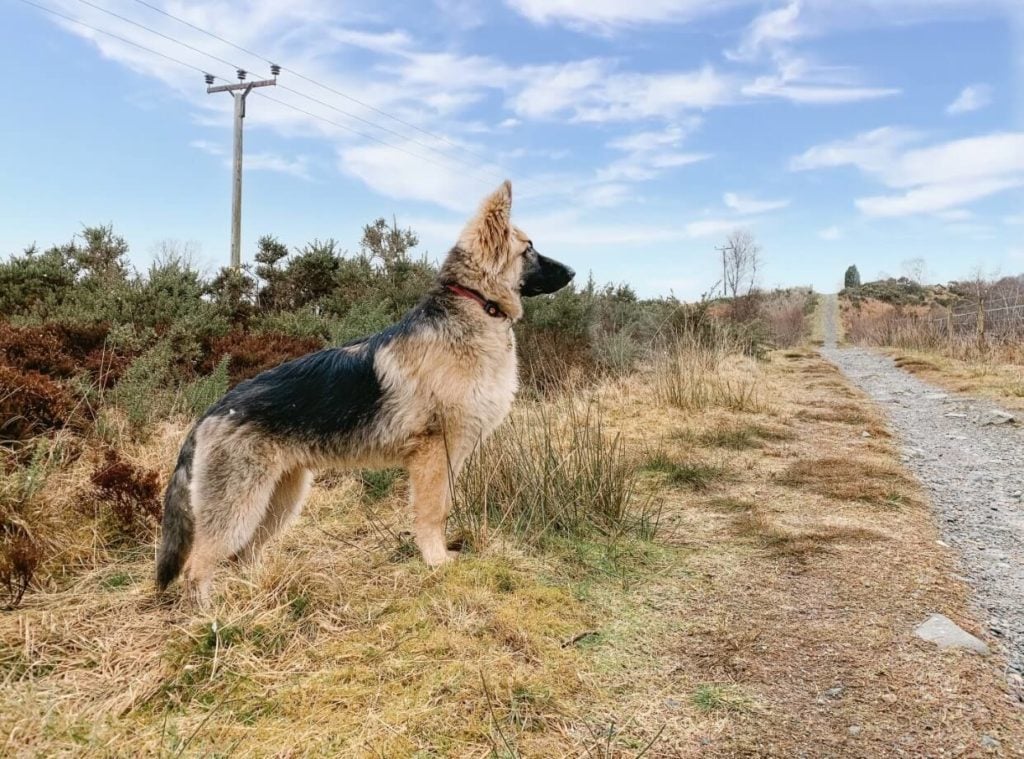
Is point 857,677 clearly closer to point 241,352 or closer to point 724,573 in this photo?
point 724,573

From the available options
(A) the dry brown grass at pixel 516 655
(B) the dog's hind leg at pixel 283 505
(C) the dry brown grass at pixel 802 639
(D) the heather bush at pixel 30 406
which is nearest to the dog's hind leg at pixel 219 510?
(A) the dry brown grass at pixel 516 655

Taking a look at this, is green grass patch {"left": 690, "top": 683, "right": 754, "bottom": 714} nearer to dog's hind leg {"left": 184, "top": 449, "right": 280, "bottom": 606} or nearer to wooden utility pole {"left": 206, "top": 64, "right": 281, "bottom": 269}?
dog's hind leg {"left": 184, "top": 449, "right": 280, "bottom": 606}

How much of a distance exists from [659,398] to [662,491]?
4.18 metres

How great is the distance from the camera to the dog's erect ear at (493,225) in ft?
12.8

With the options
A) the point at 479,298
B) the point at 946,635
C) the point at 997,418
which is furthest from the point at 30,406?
the point at 997,418

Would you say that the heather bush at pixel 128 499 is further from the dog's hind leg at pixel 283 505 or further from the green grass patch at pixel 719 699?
the green grass patch at pixel 719 699

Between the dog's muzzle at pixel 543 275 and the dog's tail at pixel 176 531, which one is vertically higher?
the dog's muzzle at pixel 543 275

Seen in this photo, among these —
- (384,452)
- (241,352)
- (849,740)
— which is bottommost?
(849,740)

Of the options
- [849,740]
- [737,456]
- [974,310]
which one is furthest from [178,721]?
[974,310]

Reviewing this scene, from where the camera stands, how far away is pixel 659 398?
32.2ft

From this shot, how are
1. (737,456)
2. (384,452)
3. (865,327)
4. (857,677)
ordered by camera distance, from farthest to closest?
(865,327) → (737,456) → (384,452) → (857,677)

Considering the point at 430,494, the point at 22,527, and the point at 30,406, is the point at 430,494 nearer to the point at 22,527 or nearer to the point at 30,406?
the point at 22,527

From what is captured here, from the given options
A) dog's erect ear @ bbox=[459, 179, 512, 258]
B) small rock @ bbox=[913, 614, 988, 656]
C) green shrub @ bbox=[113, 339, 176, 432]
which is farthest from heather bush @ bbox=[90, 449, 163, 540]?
small rock @ bbox=[913, 614, 988, 656]

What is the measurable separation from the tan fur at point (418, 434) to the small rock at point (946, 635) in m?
2.33
